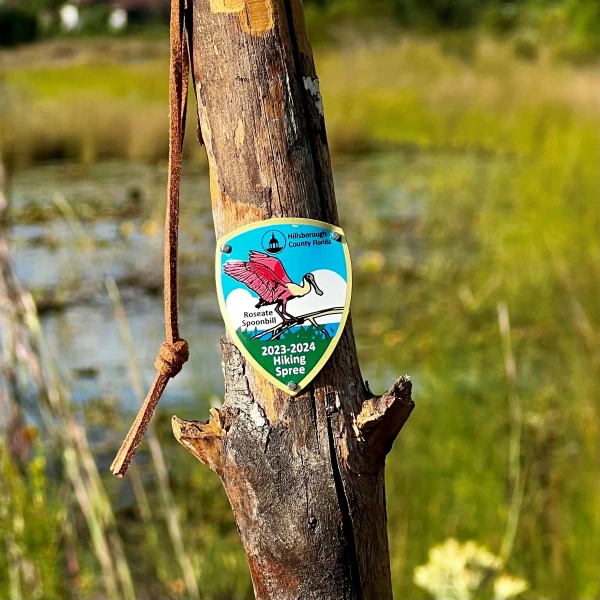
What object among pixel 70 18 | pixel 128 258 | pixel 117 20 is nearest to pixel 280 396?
pixel 128 258

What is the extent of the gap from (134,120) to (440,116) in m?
2.86

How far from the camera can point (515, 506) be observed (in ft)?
4.03

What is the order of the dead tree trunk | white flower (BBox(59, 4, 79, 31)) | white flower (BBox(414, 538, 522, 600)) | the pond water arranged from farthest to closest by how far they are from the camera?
white flower (BBox(59, 4, 79, 31)) < the pond water < white flower (BBox(414, 538, 522, 600)) < the dead tree trunk

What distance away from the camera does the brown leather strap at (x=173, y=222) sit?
481 millimetres

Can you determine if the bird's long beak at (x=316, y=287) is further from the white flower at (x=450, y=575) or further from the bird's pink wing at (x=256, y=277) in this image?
the white flower at (x=450, y=575)

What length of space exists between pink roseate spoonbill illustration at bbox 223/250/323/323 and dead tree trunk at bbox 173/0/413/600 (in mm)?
27

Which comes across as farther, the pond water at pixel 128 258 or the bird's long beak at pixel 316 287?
the pond water at pixel 128 258

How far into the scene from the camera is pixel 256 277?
48 cm

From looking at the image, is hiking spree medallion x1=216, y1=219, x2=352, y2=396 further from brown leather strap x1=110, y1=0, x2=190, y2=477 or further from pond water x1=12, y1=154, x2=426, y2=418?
pond water x1=12, y1=154, x2=426, y2=418

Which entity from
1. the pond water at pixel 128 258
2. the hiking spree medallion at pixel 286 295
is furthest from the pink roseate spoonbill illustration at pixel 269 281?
the pond water at pixel 128 258

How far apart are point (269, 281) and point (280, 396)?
0.07 meters

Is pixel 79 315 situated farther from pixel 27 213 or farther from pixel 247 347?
pixel 247 347

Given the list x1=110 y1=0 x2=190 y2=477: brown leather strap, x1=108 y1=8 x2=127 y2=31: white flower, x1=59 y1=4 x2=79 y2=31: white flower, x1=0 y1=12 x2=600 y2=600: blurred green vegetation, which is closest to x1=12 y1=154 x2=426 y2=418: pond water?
x1=0 y1=12 x2=600 y2=600: blurred green vegetation

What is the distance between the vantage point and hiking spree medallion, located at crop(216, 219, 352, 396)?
18.8 inches
